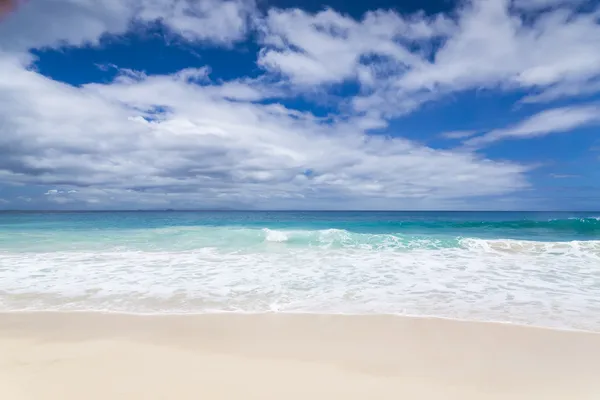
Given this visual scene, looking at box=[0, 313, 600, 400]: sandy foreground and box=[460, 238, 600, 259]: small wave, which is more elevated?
box=[460, 238, 600, 259]: small wave

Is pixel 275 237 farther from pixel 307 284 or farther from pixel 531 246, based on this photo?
pixel 531 246

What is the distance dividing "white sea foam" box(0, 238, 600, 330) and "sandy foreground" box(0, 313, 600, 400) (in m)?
0.71

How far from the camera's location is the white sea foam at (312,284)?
19.4 ft

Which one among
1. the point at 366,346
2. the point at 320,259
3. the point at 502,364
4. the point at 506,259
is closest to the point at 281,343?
the point at 366,346

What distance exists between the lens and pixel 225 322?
5152mm

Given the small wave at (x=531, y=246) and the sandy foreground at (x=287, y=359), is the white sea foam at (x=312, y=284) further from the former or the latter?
the small wave at (x=531, y=246)

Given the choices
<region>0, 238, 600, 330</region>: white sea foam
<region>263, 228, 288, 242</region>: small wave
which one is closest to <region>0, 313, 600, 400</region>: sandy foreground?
<region>0, 238, 600, 330</region>: white sea foam

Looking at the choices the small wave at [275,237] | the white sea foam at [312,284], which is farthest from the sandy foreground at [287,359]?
the small wave at [275,237]

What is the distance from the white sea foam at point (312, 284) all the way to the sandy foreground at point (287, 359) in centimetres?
71

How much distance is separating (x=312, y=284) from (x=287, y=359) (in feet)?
12.8

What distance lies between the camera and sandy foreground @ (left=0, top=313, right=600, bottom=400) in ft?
10.6

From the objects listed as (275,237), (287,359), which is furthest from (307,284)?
(275,237)

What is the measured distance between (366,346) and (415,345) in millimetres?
607

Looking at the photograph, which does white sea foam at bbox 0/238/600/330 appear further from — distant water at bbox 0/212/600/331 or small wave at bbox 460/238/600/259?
small wave at bbox 460/238/600/259
